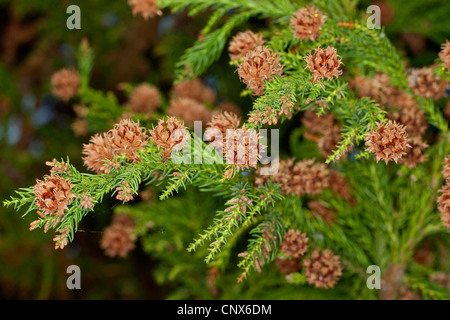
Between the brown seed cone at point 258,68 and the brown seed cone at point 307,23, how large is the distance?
9cm

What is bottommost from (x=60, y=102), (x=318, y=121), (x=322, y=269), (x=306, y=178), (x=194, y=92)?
(x=322, y=269)

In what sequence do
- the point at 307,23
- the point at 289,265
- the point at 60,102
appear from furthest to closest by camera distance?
the point at 60,102 → the point at 289,265 → the point at 307,23

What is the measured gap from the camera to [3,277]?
132cm

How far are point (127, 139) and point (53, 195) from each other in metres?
0.10

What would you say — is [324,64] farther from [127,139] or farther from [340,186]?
[340,186]

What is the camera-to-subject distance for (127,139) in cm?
52

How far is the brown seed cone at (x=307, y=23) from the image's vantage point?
612mm

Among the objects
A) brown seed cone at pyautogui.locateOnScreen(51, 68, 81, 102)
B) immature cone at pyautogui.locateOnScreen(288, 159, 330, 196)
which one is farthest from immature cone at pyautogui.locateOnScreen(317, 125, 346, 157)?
brown seed cone at pyautogui.locateOnScreen(51, 68, 81, 102)

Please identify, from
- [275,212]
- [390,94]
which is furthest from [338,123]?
[275,212]


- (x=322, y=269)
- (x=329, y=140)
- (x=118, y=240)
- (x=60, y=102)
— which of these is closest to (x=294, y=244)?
(x=322, y=269)

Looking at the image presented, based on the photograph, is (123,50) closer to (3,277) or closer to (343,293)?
(3,277)

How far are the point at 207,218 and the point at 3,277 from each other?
0.75 meters

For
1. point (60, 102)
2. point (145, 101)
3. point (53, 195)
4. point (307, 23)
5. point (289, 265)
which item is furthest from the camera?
point (60, 102)

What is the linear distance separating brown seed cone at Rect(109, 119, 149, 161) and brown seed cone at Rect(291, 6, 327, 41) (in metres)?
0.26
